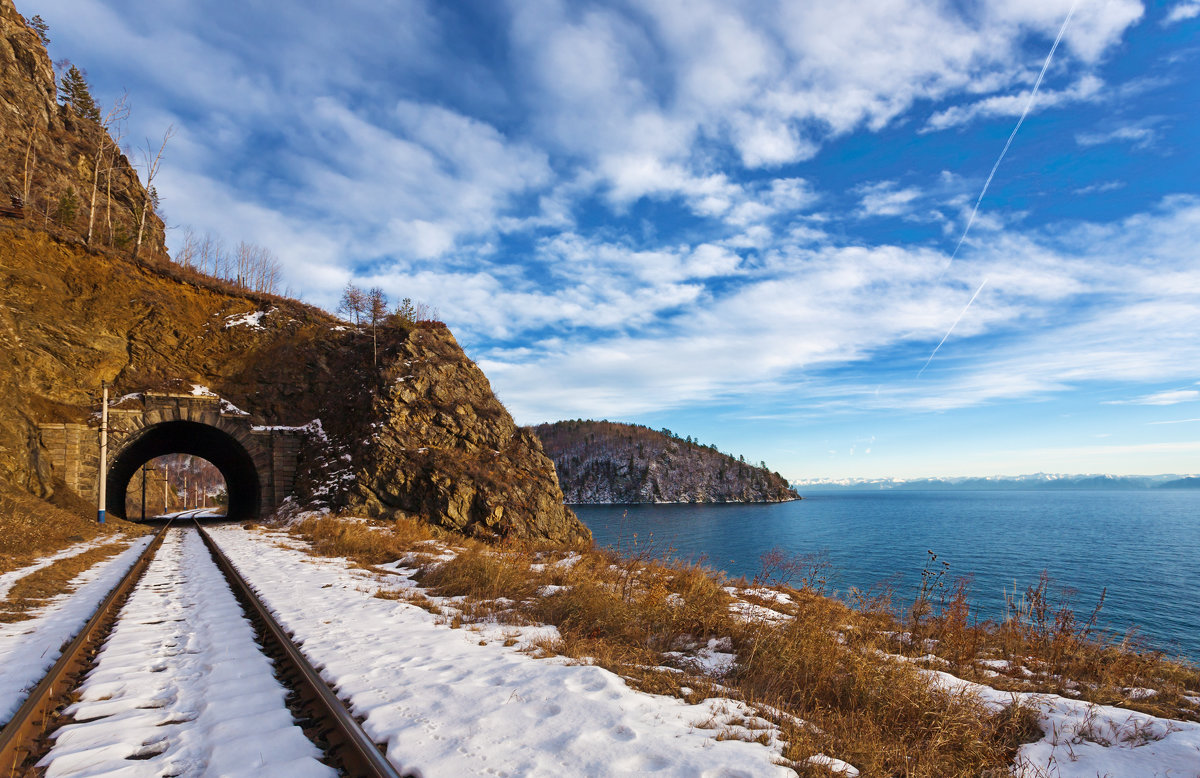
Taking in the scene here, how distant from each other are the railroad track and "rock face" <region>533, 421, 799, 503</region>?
144101mm

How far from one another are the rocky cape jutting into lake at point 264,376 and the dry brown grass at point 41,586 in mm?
11078

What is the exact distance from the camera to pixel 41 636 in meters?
6.59

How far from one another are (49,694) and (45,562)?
11.6m

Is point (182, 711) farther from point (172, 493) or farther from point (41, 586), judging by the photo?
point (172, 493)

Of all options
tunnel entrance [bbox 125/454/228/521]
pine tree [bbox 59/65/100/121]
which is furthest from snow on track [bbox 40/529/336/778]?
pine tree [bbox 59/65/100/121]

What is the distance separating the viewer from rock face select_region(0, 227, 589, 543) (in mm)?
25125

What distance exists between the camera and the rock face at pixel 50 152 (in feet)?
118

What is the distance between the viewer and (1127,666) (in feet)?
22.6

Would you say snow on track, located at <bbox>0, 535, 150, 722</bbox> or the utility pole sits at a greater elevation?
the utility pole

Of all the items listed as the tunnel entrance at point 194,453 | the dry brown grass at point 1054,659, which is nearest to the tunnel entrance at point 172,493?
the tunnel entrance at point 194,453

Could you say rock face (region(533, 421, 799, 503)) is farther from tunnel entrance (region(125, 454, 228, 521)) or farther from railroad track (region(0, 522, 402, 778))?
railroad track (region(0, 522, 402, 778))

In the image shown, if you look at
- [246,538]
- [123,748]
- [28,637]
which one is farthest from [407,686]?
[246,538]

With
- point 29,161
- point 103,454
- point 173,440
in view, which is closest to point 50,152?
point 29,161

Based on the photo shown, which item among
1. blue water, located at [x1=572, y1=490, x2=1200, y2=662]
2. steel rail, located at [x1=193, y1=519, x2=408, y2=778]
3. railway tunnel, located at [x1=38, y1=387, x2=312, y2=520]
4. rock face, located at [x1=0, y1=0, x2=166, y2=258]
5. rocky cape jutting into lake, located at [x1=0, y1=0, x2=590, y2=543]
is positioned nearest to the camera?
steel rail, located at [x1=193, y1=519, x2=408, y2=778]
